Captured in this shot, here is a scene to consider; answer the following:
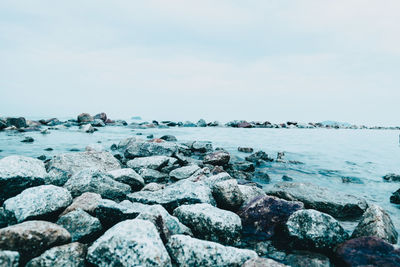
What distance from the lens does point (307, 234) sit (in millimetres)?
3209

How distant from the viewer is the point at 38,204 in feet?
10.3

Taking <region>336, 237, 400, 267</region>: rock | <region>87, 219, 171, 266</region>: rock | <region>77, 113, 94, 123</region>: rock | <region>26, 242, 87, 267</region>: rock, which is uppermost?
<region>77, 113, 94, 123</region>: rock

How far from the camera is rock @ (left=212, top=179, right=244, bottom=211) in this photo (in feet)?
13.7

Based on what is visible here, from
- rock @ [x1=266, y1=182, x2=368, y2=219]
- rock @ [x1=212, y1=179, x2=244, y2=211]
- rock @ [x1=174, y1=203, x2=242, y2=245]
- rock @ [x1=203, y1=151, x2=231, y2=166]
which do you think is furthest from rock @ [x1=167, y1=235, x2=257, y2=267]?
rock @ [x1=203, y1=151, x2=231, y2=166]

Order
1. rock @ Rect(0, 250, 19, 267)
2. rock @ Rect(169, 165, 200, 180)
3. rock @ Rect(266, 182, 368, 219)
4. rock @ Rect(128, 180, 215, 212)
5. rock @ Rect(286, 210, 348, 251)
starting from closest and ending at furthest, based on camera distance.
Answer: rock @ Rect(0, 250, 19, 267) → rock @ Rect(286, 210, 348, 251) → rock @ Rect(128, 180, 215, 212) → rock @ Rect(266, 182, 368, 219) → rock @ Rect(169, 165, 200, 180)

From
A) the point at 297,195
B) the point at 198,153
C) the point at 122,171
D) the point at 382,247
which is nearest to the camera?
the point at 382,247

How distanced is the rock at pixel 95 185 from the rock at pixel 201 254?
7.09ft

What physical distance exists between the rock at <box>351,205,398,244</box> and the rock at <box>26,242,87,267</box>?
11.3ft

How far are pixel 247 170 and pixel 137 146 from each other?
3705 mm

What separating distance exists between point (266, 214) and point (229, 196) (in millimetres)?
659

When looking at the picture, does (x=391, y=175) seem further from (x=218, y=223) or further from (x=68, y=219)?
(x=68, y=219)

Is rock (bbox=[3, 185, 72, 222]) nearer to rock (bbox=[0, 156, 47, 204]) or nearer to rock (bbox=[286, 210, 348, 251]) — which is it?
rock (bbox=[0, 156, 47, 204])

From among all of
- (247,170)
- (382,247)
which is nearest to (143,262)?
(382,247)

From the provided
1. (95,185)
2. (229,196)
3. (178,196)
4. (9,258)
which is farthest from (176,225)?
(95,185)
